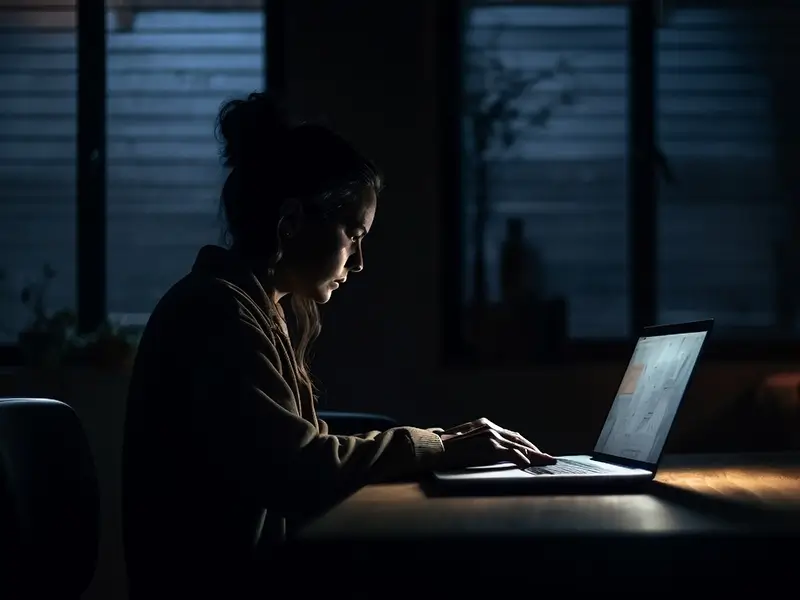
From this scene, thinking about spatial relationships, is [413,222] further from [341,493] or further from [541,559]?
[541,559]

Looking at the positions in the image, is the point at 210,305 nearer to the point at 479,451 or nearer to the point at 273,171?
the point at 273,171

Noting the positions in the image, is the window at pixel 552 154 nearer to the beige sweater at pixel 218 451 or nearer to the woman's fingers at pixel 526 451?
the woman's fingers at pixel 526 451

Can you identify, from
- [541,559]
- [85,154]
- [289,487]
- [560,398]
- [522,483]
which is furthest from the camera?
[85,154]

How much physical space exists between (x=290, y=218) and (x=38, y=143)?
1882mm

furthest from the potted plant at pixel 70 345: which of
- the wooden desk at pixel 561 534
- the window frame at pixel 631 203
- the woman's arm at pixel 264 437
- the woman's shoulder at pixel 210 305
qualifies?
the wooden desk at pixel 561 534

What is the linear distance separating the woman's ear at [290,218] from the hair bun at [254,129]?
0.27ft

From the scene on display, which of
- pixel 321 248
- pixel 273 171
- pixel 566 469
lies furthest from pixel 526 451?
pixel 273 171

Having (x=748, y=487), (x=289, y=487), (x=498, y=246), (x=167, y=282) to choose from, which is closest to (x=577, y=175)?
(x=498, y=246)

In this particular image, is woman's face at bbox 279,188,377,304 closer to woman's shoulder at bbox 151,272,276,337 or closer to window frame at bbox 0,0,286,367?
woman's shoulder at bbox 151,272,276,337

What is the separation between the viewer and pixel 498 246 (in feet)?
10.0

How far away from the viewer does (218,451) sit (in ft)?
4.01

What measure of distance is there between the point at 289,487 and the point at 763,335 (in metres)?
2.26

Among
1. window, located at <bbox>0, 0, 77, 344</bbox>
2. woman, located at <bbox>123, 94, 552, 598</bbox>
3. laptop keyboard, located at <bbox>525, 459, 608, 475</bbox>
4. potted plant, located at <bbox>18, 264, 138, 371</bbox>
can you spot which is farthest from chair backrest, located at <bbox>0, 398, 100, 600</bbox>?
window, located at <bbox>0, 0, 77, 344</bbox>

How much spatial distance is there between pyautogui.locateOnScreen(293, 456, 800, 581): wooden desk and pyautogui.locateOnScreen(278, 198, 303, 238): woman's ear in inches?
19.0
